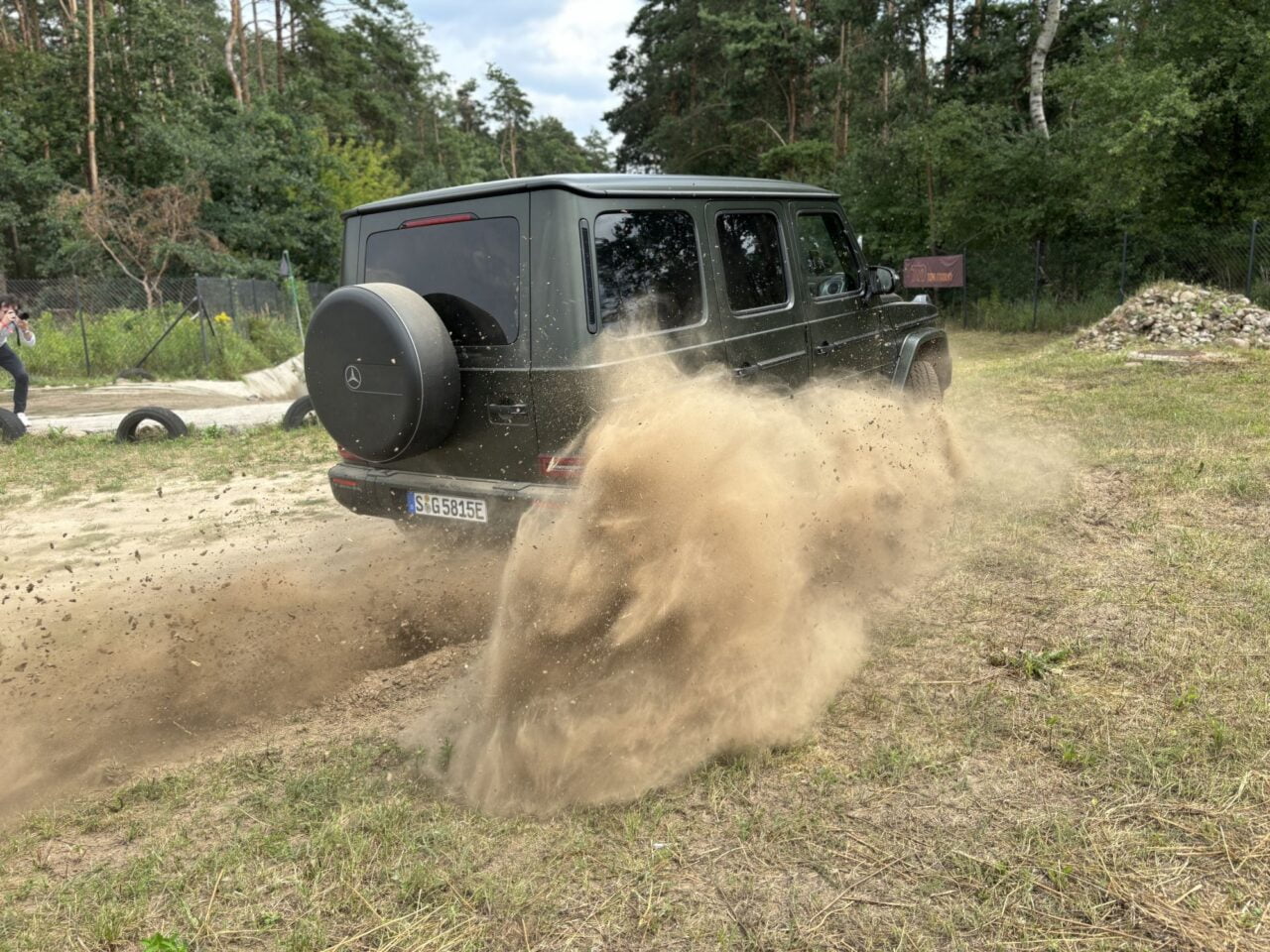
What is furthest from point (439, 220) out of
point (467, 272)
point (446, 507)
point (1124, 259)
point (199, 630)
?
point (1124, 259)

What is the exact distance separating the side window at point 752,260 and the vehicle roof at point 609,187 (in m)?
0.14

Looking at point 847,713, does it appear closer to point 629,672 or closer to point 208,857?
point 629,672

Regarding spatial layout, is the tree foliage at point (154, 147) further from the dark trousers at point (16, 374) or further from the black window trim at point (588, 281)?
the black window trim at point (588, 281)

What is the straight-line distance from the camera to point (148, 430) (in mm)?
9711

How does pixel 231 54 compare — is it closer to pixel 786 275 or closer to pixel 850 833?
pixel 786 275

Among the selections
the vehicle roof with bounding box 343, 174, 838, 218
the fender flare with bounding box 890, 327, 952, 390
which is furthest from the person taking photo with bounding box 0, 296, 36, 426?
the fender flare with bounding box 890, 327, 952, 390

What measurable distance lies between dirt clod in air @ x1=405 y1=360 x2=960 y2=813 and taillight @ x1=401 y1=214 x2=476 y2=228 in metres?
1.09

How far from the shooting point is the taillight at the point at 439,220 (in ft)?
12.8

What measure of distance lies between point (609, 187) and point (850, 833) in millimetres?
2704

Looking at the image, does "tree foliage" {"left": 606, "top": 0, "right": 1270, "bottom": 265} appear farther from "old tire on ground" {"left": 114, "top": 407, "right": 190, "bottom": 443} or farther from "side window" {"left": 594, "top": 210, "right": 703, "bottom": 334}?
"old tire on ground" {"left": 114, "top": 407, "right": 190, "bottom": 443}

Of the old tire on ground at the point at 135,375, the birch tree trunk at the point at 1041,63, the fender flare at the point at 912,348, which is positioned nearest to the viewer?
the fender flare at the point at 912,348

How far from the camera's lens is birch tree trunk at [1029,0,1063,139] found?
21.2 m

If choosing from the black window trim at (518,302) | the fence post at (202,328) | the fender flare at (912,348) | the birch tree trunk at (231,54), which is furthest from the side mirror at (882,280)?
the birch tree trunk at (231,54)

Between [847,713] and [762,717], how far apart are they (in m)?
0.34
